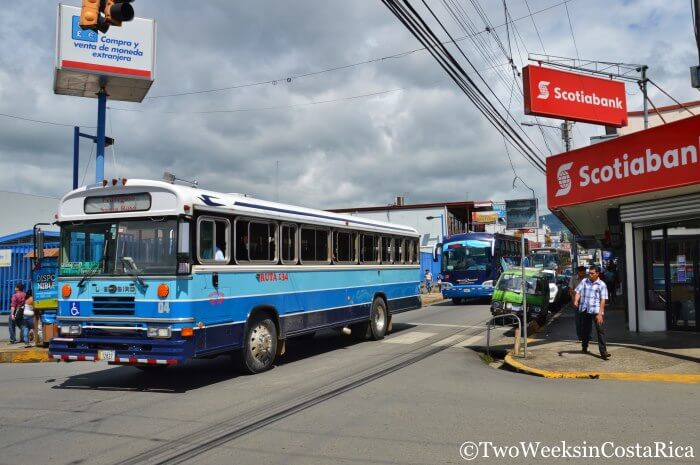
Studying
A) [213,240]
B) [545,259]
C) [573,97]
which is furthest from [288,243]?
[545,259]

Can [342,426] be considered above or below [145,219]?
below

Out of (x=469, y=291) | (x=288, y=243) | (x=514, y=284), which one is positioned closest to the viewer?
(x=288, y=243)

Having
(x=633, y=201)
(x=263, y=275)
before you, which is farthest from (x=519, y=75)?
(x=263, y=275)

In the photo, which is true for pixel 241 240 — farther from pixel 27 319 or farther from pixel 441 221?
pixel 441 221

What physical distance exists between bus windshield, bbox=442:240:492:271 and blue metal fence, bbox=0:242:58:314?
17357 millimetres

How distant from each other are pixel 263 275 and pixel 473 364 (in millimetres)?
4403

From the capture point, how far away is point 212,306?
9078 mm

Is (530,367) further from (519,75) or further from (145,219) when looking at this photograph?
(519,75)

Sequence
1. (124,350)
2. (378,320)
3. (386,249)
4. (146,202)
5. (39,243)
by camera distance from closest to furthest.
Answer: (124,350) → (146,202) → (39,243) → (378,320) → (386,249)

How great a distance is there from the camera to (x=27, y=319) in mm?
14992

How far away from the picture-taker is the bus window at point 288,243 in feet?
36.9

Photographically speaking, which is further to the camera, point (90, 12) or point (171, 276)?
point (171, 276)

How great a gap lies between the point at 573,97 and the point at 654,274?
7224mm

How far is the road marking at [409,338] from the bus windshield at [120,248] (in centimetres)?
749
